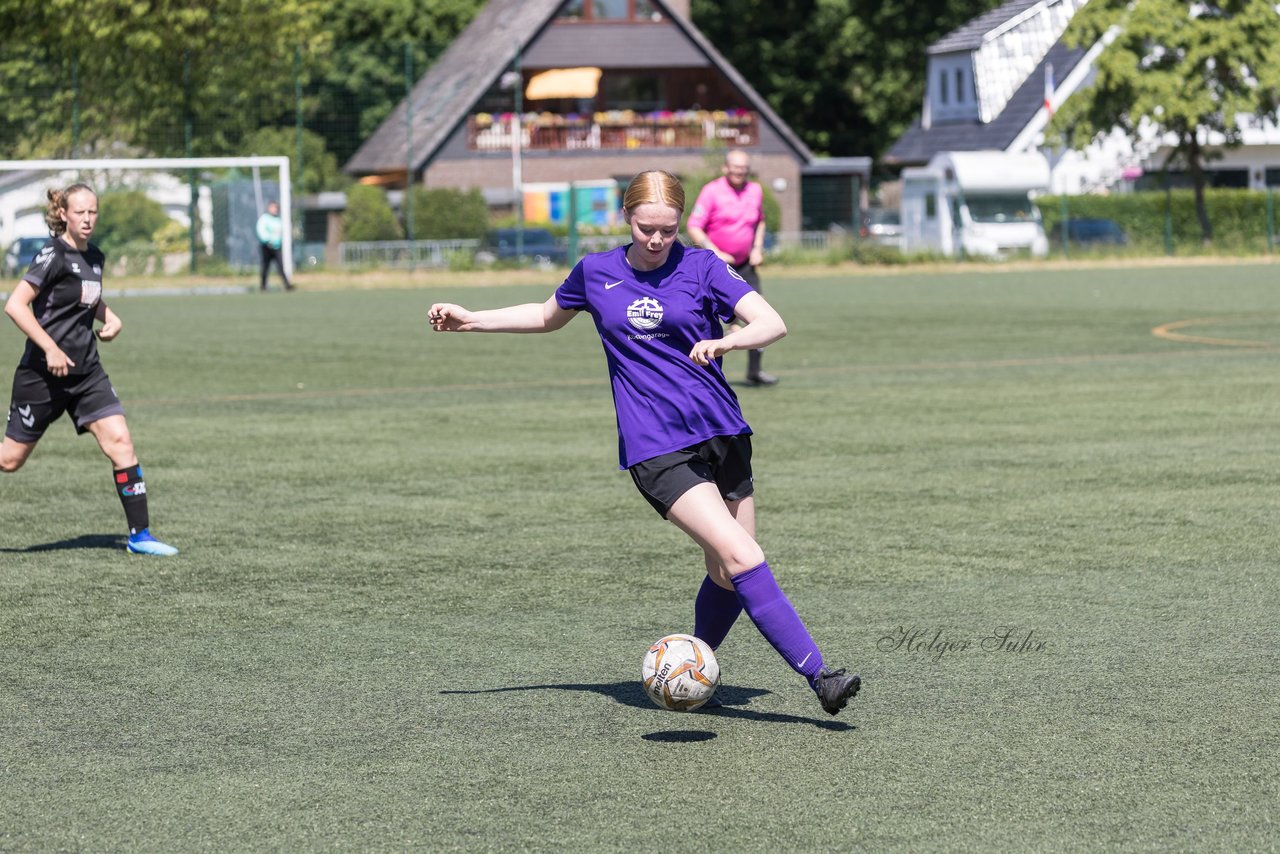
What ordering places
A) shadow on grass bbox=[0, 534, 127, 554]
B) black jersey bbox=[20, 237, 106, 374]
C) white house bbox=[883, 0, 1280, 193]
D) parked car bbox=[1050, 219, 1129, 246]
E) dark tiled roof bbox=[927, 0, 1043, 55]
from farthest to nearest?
1. dark tiled roof bbox=[927, 0, 1043, 55]
2. white house bbox=[883, 0, 1280, 193]
3. parked car bbox=[1050, 219, 1129, 246]
4. shadow on grass bbox=[0, 534, 127, 554]
5. black jersey bbox=[20, 237, 106, 374]

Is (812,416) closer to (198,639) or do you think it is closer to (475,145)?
→ (198,639)

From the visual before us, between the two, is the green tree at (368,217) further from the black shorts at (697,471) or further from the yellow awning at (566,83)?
the black shorts at (697,471)

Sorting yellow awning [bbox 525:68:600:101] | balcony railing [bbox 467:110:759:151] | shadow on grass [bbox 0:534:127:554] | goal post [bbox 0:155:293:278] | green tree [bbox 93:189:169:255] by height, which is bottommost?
shadow on grass [bbox 0:534:127:554]

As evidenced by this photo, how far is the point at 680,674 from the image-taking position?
607 cm

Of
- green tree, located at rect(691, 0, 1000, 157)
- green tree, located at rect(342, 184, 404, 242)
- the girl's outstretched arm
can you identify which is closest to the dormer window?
green tree, located at rect(691, 0, 1000, 157)

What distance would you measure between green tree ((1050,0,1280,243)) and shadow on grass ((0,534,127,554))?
44369 millimetres

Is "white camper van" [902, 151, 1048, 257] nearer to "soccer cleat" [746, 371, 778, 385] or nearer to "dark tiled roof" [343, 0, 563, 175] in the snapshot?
"dark tiled roof" [343, 0, 563, 175]

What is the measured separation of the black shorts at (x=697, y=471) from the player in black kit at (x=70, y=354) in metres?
4.13

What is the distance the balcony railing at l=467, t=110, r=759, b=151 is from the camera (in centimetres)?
6156

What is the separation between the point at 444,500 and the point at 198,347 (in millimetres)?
13110

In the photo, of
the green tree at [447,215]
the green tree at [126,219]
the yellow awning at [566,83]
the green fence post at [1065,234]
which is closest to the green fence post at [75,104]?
the green tree at [126,219]

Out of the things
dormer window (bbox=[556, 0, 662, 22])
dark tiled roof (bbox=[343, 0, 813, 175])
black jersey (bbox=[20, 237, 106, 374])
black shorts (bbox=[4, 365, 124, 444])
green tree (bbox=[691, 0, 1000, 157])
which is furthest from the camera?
green tree (bbox=[691, 0, 1000, 157])

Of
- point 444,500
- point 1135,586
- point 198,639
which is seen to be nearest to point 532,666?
point 198,639

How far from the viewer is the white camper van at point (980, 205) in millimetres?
53125
